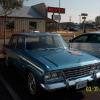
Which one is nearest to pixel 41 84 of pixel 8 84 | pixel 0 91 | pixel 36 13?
pixel 0 91

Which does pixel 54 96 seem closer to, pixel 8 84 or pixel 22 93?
pixel 22 93

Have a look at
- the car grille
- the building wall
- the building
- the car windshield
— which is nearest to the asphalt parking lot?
the car grille

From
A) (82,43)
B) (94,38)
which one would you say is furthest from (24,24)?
(94,38)

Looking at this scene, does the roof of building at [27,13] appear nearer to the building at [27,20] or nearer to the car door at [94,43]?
the building at [27,20]

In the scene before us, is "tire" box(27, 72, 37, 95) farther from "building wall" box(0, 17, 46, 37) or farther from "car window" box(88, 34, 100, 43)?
"building wall" box(0, 17, 46, 37)

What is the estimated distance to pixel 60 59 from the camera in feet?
22.1

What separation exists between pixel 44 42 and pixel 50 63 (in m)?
1.76

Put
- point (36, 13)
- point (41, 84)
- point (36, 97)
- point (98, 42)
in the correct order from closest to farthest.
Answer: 1. point (41, 84)
2. point (36, 97)
3. point (98, 42)
4. point (36, 13)

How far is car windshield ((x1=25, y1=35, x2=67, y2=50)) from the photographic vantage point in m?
7.96

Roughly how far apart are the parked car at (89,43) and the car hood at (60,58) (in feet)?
11.0

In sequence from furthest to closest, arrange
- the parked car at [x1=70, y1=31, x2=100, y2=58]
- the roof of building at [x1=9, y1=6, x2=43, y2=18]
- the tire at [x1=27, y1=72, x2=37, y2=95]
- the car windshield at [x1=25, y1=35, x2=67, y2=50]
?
1. the roof of building at [x1=9, y1=6, x2=43, y2=18]
2. the parked car at [x1=70, y1=31, x2=100, y2=58]
3. the car windshield at [x1=25, y1=35, x2=67, y2=50]
4. the tire at [x1=27, y1=72, x2=37, y2=95]

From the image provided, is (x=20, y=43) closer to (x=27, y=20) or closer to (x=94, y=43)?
(x=94, y=43)

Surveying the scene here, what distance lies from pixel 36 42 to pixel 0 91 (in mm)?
1791

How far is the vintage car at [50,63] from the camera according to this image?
622 cm
